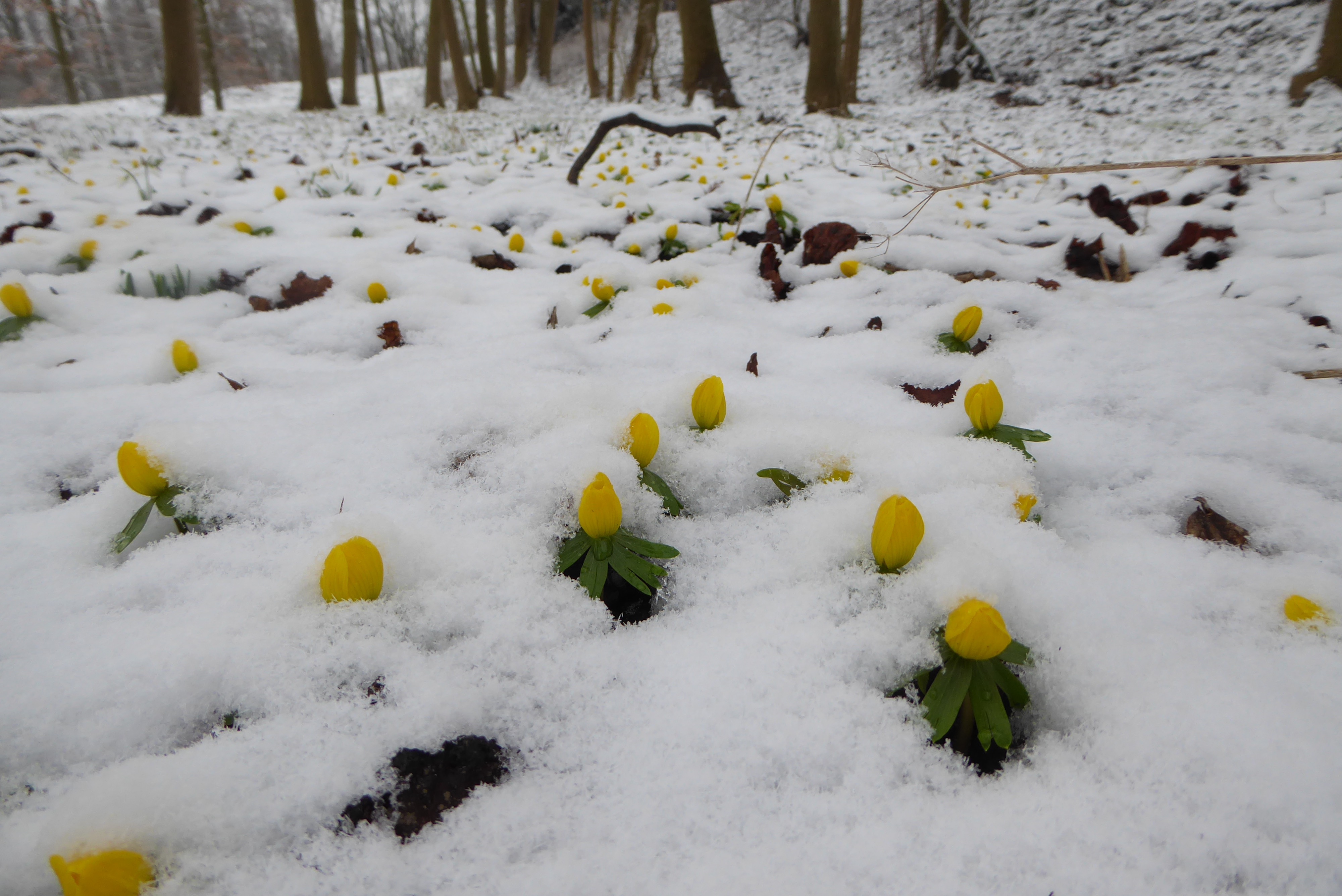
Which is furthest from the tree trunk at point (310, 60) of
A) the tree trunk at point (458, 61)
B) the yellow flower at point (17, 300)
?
the yellow flower at point (17, 300)

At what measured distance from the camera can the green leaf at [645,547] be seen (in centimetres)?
109

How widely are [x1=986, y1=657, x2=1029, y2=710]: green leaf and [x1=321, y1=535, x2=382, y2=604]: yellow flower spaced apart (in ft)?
3.15

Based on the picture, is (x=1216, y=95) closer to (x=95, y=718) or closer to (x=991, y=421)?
(x=991, y=421)

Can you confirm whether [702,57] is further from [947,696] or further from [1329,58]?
[947,696]

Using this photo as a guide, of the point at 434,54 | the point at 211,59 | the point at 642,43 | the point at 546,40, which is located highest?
the point at 546,40

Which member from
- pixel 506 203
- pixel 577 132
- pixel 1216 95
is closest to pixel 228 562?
pixel 506 203

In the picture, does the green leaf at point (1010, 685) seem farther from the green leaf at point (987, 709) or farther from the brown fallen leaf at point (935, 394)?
the brown fallen leaf at point (935, 394)

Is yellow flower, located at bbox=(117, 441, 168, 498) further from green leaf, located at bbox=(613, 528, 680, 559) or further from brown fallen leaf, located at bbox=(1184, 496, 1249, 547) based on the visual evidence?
brown fallen leaf, located at bbox=(1184, 496, 1249, 547)

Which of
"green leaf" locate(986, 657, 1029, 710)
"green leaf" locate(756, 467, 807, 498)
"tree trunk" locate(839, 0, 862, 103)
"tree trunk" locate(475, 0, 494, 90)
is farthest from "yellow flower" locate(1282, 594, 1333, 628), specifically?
"tree trunk" locate(475, 0, 494, 90)

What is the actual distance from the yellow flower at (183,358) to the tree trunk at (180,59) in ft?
37.9

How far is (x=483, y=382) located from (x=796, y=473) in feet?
2.84

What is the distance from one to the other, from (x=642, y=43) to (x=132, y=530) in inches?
559

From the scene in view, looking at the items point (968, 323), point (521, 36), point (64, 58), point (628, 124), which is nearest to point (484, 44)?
point (521, 36)

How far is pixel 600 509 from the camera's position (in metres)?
1.07
